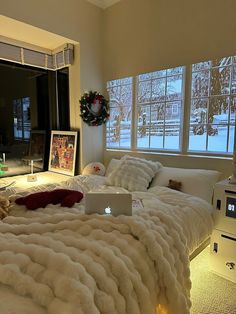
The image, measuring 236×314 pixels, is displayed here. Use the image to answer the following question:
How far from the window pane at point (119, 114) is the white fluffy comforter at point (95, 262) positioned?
173cm

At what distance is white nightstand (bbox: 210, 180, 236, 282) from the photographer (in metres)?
1.67

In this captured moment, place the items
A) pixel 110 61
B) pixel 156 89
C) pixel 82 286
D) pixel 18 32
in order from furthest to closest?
pixel 110 61 → pixel 156 89 → pixel 18 32 → pixel 82 286

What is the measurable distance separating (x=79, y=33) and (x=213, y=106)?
1.93 meters

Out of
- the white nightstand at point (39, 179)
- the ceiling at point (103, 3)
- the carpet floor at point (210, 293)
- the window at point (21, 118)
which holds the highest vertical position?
the ceiling at point (103, 3)

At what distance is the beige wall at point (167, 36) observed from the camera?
2.13 meters

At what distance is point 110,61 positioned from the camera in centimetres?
305

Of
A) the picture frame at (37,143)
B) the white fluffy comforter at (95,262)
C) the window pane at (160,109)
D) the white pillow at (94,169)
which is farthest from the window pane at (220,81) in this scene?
the picture frame at (37,143)

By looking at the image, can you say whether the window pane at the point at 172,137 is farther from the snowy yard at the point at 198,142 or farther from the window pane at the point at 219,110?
the window pane at the point at 219,110

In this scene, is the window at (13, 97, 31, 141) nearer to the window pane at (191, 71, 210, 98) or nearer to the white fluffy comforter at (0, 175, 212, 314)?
the white fluffy comforter at (0, 175, 212, 314)

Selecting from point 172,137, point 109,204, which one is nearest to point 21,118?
point 172,137

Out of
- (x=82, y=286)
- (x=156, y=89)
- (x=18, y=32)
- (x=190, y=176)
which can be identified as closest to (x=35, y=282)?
(x=82, y=286)

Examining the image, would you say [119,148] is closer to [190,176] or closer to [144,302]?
[190,176]

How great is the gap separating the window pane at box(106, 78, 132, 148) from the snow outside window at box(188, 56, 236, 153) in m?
0.87

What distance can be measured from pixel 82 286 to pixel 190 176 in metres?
1.63
